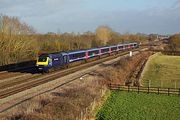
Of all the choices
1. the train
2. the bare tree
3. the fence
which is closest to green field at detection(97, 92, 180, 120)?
the fence

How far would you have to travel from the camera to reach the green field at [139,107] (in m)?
22.0

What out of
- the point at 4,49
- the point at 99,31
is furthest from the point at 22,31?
the point at 99,31

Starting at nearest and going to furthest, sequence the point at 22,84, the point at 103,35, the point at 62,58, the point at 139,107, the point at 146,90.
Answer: the point at 139,107 → the point at 22,84 → the point at 146,90 → the point at 62,58 → the point at 103,35

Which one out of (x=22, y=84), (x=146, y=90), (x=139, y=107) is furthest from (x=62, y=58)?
(x=139, y=107)

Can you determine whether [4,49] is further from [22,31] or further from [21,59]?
[22,31]

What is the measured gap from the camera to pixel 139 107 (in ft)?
82.1

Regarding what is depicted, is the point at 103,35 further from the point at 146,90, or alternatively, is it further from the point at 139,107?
the point at 139,107

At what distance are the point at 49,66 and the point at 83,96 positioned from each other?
15.6m

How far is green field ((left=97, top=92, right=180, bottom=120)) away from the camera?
22.0m

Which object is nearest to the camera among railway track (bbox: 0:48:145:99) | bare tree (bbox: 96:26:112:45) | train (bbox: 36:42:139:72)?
railway track (bbox: 0:48:145:99)

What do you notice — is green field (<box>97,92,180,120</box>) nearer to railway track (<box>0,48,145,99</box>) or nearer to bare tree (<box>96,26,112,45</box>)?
railway track (<box>0,48,145,99</box>)

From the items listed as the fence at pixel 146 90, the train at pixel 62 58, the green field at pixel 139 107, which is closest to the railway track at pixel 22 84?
the train at pixel 62 58

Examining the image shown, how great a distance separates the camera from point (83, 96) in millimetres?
24125

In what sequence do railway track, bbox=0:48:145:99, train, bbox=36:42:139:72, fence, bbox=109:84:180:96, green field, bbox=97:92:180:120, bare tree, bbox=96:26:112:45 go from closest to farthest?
1. green field, bbox=97:92:180:120
2. railway track, bbox=0:48:145:99
3. fence, bbox=109:84:180:96
4. train, bbox=36:42:139:72
5. bare tree, bbox=96:26:112:45
